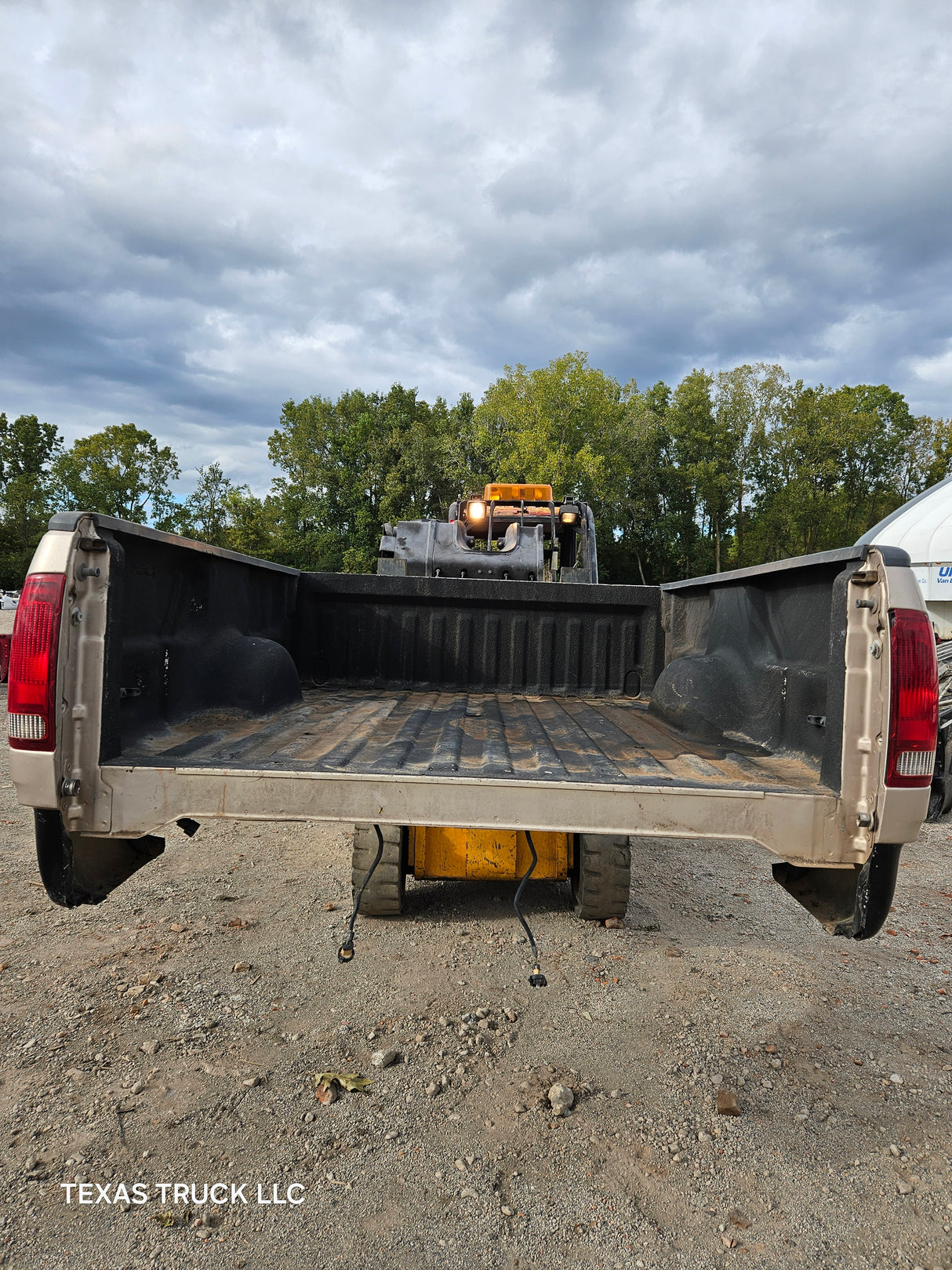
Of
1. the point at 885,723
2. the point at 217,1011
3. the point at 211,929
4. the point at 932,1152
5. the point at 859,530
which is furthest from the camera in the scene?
the point at 859,530

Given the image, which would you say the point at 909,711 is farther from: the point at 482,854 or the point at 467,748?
the point at 482,854

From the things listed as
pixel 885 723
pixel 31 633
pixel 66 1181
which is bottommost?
pixel 66 1181

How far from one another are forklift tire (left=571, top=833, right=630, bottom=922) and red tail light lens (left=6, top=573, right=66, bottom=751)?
7.96ft

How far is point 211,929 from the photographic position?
3555 millimetres

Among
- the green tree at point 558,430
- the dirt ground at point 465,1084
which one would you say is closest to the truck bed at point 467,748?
the dirt ground at point 465,1084

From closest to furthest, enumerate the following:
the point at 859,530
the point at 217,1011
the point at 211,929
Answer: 1. the point at 217,1011
2. the point at 211,929
3. the point at 859,530

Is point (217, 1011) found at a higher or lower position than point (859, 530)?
lower

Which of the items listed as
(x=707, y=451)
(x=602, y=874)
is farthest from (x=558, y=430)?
(x=602, y=874)

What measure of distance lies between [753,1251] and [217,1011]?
2.03 m

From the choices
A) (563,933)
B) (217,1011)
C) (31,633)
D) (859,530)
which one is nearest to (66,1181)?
(217,1011)

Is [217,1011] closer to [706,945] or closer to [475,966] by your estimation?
[475,966]

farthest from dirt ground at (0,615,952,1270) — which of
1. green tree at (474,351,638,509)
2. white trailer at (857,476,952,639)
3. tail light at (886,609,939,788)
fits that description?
green tree at (474,351,638,509)

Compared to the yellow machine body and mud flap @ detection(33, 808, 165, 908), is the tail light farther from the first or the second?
mud flap @ detection(33, 808, 165, 908)

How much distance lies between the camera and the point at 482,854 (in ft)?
10.9
